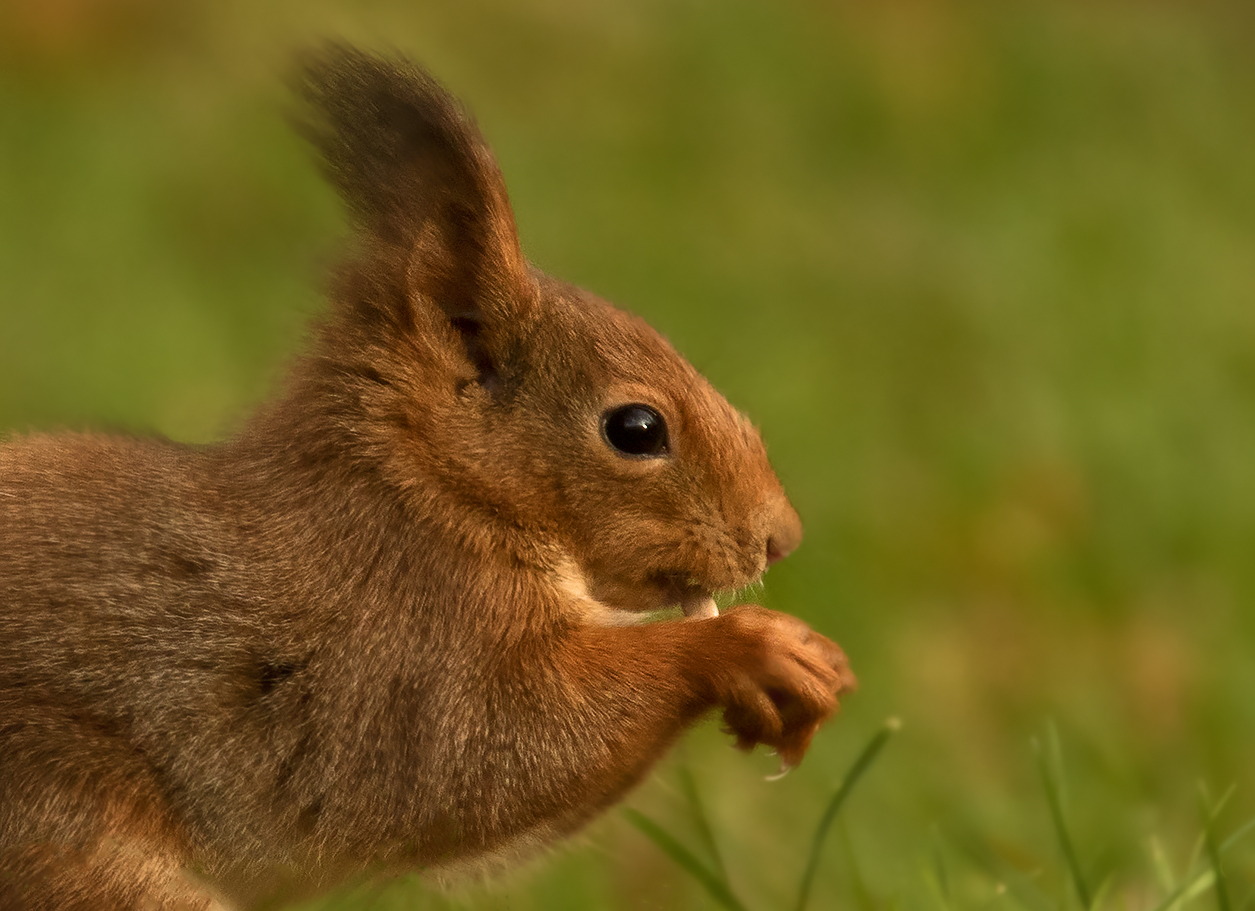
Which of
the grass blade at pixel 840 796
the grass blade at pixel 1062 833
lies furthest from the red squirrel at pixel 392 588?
the grass blade at pixel 1062 833

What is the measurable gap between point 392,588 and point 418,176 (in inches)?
24.0

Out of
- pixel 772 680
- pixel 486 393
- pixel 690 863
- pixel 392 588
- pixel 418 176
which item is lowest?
pixel 690 863

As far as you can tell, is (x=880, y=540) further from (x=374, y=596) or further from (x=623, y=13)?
(x=623, y=13)

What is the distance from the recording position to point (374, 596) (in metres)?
2.38

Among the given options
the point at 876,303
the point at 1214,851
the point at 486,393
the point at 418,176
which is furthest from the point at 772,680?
the point at 876,303

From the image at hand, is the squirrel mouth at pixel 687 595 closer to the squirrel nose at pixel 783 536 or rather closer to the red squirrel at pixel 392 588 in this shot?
the red squirrel at pixel 392 588

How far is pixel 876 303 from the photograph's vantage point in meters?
6.87

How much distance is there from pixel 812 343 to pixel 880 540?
1.48 m

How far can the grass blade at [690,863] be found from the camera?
2.66 metres

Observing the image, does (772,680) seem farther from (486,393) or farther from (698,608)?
(486,393)

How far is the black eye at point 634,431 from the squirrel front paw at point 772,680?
0.94ft

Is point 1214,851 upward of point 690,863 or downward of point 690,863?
upward

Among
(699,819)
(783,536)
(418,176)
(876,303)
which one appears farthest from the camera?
(876,303)

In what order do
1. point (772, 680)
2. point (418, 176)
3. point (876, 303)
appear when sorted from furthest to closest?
1. point (876, 303)
2. point (418, 176)
3. point (772, 680)
